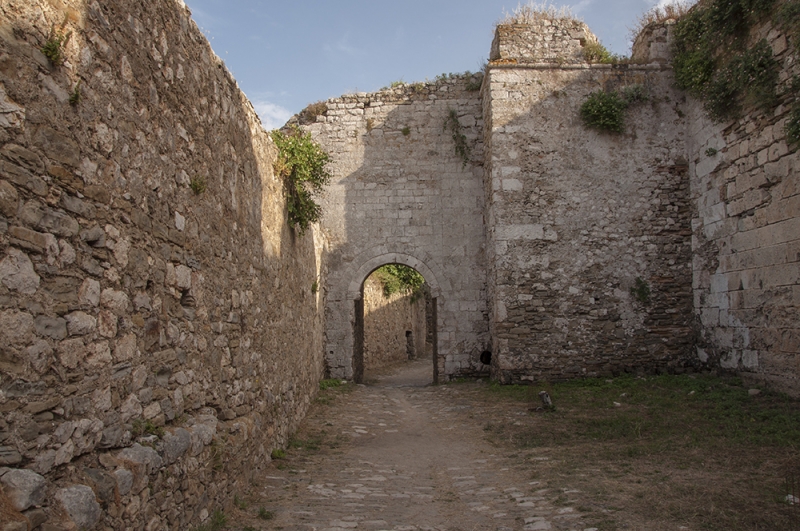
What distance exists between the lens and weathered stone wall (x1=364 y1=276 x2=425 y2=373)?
55.4ft

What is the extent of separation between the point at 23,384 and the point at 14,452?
9.0 inches

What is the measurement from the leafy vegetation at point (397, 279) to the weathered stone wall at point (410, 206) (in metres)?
5.30

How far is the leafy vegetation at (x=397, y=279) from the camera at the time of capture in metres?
18.7

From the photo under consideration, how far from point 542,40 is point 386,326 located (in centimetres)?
1015

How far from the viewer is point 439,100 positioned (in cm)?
1261

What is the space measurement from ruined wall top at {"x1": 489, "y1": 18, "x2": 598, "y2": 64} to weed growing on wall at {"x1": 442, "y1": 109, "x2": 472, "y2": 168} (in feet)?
4.76

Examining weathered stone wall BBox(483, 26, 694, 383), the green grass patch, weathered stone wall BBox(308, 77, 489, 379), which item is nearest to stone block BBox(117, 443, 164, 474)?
the green grass patch

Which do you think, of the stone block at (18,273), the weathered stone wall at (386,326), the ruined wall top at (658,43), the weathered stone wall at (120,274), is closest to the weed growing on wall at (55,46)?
A: the weathered stone wall at (120,274)

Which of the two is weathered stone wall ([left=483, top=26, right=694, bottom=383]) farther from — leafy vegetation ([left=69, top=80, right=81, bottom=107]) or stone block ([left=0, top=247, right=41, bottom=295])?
stone block ([left=0, top=247, right=41, bottom=295])

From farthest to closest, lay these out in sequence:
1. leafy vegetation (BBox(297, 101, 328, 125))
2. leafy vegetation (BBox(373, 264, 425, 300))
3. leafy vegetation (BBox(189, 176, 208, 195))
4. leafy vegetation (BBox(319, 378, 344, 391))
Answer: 1. leafy vegetation (BBox(373, 264, 425, 300))
2. leafy vegetation (BBox(297, 101, 328, 125))
3. leafy vegetation (BBox(319, 378, 344, 391))
4. leafy vegetation (BBox(189, 176, 208, 195))

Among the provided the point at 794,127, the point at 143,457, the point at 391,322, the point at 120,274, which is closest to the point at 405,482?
the point at 143,457

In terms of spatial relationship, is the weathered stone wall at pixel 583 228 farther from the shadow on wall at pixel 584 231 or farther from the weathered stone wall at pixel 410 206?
the weathered stone wall at pixel 410 206

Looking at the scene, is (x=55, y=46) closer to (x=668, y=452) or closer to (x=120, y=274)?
(x=120, y=274)

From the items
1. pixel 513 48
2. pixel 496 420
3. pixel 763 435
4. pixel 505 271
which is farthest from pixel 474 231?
pixel 763 435
